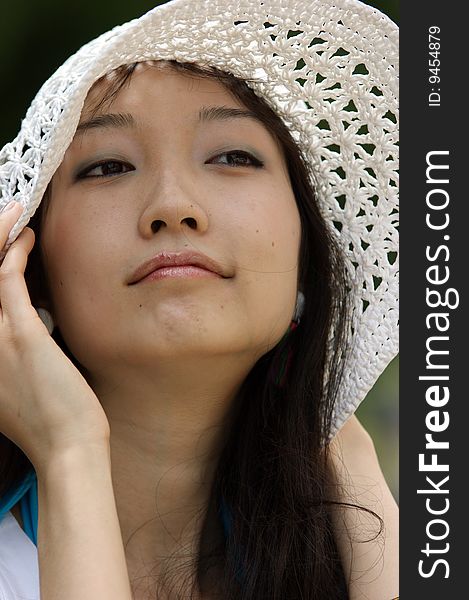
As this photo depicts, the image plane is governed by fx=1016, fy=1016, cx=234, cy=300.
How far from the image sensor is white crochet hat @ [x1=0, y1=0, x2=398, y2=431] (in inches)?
76.4

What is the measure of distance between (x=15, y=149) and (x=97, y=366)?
0.46 m

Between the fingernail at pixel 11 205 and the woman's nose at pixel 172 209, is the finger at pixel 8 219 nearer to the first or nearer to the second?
the fingernail at pixel 11 205

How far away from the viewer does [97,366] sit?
2.07 metres

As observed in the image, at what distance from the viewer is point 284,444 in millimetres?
2264

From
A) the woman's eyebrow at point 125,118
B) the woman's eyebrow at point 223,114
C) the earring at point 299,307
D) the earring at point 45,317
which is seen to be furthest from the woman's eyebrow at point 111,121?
the earring at point 299,307

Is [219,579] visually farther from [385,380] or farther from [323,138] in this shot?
[385,380]

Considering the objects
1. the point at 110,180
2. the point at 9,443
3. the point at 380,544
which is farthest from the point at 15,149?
the point at 380,544

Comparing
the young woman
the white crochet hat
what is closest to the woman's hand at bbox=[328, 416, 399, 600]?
the young woman

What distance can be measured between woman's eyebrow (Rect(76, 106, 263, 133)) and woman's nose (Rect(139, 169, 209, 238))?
0.15m

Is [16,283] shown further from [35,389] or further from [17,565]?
[17,565]

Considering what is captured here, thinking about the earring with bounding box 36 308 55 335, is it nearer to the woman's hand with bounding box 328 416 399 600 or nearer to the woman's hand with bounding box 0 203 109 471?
the woman's hand with bounding box 0 203 109 471

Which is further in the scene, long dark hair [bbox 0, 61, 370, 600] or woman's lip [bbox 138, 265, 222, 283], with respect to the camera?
long dark hair [bbox 0, 61, 370, 600]

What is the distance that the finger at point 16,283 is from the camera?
191cm

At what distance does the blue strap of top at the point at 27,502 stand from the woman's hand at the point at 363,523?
0.64 m
